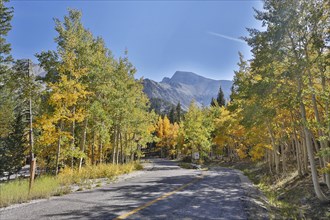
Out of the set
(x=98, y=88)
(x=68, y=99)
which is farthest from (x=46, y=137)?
(x=98, y=88)

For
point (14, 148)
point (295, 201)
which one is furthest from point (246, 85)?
point (14, 148)

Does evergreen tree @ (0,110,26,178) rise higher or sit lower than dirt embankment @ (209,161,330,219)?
higher

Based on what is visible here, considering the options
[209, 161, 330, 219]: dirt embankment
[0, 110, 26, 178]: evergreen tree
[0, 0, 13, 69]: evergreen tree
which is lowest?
[209, 161, 330, 219]: dirt embankment

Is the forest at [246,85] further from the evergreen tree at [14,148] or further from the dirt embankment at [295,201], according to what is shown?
the evergreen tree at [14,148]

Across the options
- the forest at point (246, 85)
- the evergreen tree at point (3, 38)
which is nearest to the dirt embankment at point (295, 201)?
the forest at point (246, 85)

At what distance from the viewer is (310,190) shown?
14281mm

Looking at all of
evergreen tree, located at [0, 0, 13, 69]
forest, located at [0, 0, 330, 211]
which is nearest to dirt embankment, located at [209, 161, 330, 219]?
forest, located at [0, 0, 330, 211]

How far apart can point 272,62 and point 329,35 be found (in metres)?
3.01

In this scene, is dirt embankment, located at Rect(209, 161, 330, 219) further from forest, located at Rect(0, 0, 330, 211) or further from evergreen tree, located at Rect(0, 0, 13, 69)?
evergreen tree, located at Rect(0, 0, 13, 69)

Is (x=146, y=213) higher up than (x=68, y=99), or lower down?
lower down

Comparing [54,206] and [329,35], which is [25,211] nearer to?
[54,206]

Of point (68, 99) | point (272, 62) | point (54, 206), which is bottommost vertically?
point (54, 206)

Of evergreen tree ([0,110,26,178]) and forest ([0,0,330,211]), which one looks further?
evergreen tree ([0,110,26,178])

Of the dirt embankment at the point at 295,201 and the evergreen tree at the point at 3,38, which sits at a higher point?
the evergreen tree at the point at 3,38
